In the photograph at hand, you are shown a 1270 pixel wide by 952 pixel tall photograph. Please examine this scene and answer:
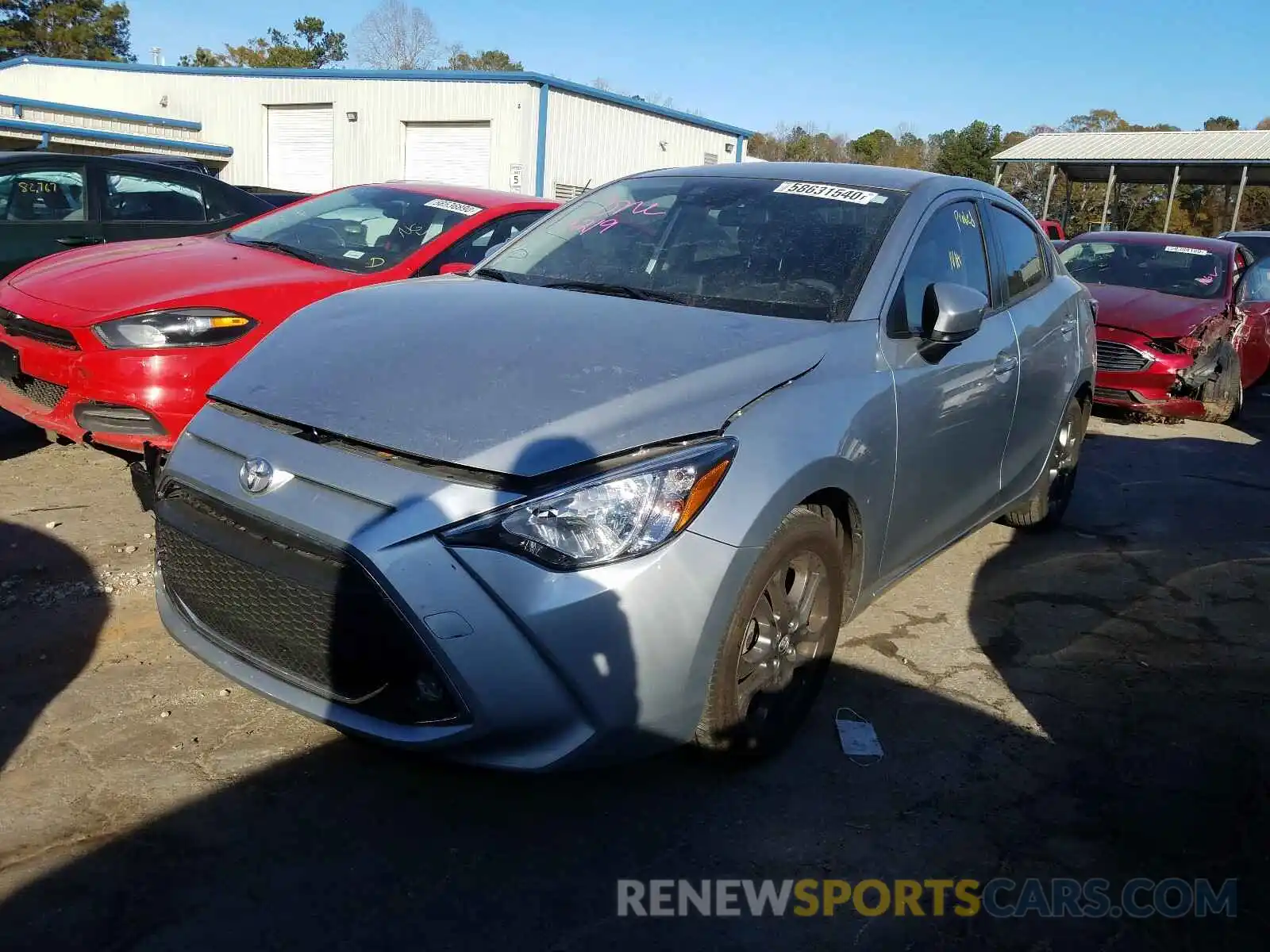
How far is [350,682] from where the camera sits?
8.09ft

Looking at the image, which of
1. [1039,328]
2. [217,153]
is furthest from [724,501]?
[217,153]

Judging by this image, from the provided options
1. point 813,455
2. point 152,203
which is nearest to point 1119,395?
point 813,455

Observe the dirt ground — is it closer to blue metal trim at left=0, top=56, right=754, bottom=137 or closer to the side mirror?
the side mirror

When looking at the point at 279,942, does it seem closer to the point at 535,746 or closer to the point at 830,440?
the point at 535,746

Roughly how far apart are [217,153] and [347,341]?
2705cm

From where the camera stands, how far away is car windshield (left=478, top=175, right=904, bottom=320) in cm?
338

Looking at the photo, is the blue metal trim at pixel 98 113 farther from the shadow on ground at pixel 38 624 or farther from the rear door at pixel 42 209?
the shadow on ground at pixel 38 624

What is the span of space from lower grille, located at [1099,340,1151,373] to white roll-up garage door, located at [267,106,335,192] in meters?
20.9

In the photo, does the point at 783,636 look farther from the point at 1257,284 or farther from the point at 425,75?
the point at 425,75

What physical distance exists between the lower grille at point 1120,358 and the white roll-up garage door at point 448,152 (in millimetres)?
17006

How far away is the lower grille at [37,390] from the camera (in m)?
4.46

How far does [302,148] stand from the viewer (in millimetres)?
25938

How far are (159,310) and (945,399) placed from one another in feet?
10.5

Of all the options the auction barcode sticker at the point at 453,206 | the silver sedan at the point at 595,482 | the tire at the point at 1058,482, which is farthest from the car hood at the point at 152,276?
the tire at the point at 1058,482
